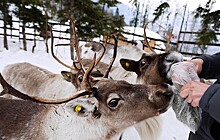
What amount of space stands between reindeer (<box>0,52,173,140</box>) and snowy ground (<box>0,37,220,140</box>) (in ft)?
8.03

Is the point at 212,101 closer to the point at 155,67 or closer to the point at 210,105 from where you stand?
the point at 210,105

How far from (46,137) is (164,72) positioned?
4.90 ft

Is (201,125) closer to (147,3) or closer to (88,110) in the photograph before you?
(88,110)

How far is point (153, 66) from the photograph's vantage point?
336cm

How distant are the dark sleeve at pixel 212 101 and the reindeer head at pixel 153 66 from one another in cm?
162

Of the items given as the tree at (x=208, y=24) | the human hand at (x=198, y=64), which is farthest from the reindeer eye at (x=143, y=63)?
the tree at (x=208, y=24)

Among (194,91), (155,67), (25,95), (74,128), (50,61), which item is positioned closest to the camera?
(194,91)

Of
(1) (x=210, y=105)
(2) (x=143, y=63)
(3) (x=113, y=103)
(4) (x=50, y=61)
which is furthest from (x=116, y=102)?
(4) (x=50, y=61)

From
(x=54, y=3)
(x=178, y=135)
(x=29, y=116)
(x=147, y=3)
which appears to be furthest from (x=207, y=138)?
(x=147, y=3)

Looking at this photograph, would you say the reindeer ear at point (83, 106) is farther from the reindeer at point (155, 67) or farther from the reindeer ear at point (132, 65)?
the reindeer ear at point (132, 65)

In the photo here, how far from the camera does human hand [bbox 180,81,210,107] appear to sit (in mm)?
1478

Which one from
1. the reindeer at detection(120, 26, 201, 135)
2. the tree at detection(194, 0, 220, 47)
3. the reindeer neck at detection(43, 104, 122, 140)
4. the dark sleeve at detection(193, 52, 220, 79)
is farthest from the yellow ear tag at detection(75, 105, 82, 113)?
the tree at detection(194, 0, 220, 47)

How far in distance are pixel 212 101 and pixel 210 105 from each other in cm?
2

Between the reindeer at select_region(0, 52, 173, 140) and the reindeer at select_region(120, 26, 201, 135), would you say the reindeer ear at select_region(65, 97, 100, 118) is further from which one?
the reindeer at select_region(120, 26, 201, 135)
